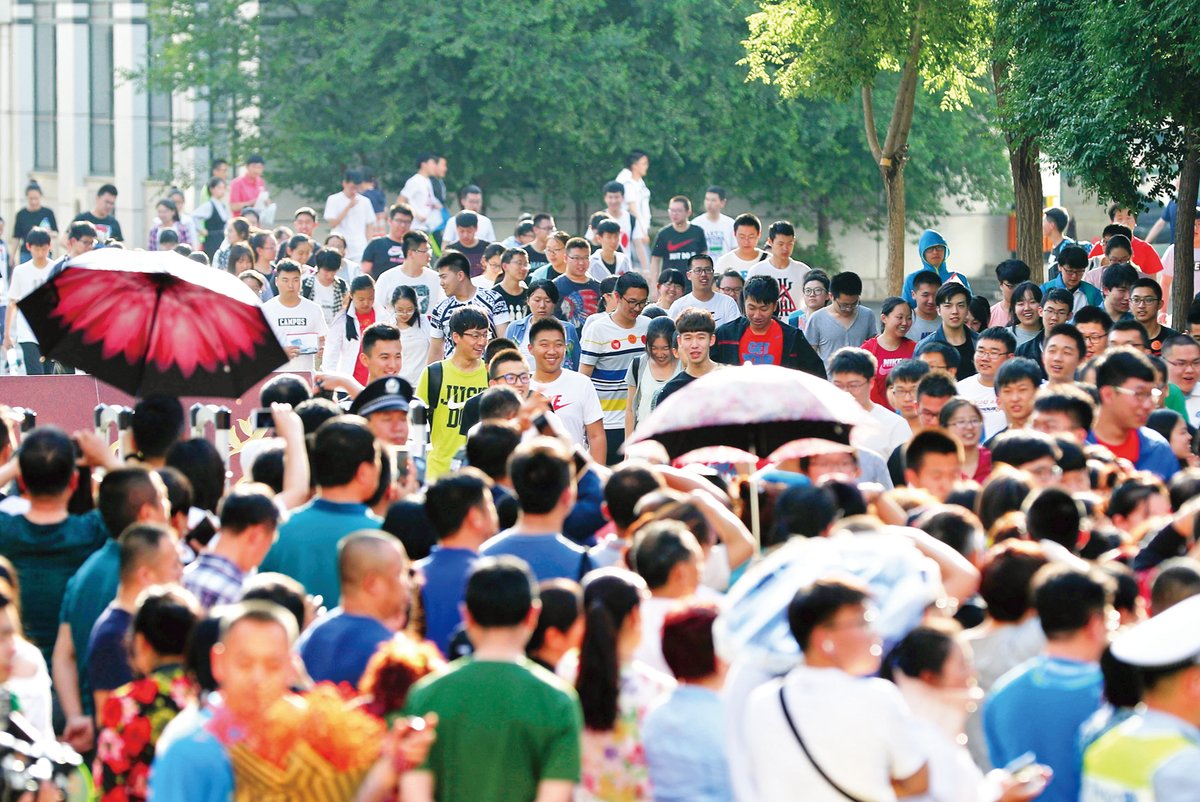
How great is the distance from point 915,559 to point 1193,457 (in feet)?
15.1

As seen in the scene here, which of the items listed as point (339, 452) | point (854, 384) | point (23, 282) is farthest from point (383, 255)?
point (339, 452)

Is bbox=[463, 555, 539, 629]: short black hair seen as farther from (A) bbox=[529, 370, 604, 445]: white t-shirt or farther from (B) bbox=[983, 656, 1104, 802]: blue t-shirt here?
(A) bbox=[529, 370, 604, 445]: white t-shirt

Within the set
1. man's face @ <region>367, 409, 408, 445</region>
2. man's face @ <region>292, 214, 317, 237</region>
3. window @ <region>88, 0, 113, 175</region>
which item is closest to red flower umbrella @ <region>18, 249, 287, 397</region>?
man's face @ <region>367, 409, 408, 445</region>

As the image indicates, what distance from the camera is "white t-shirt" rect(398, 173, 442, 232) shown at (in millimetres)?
23516

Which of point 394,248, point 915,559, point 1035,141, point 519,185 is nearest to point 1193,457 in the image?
point 915,559

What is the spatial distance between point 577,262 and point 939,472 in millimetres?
8245

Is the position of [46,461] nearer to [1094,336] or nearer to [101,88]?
[1094,336]

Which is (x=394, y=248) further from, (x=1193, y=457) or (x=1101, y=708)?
(x=1101, y=708)

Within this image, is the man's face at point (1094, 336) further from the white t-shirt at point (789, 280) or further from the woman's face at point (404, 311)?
the woman's face at point (404, 311)

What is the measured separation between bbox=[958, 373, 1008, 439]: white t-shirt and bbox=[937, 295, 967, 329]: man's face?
1.42 metres

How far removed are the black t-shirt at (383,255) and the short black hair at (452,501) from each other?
1404 centimetres

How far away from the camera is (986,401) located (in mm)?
Answer: 11461

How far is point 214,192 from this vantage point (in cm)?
2575

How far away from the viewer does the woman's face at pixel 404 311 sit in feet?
49.1
